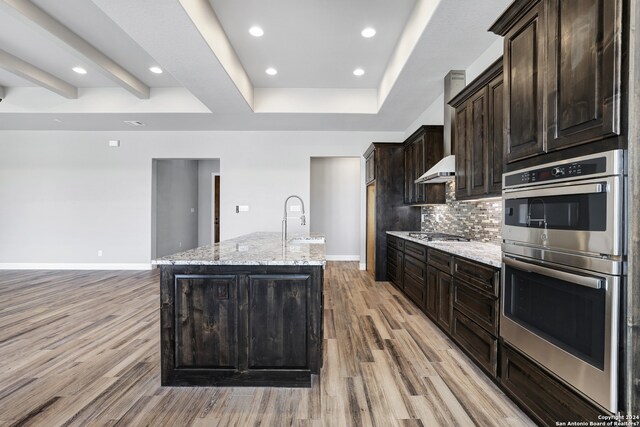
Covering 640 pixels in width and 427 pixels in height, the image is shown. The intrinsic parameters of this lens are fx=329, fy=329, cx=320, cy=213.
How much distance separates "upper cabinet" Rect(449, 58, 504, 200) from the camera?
2.62 meters

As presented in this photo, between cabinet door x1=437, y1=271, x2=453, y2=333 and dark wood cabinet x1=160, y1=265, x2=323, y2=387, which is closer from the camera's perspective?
dark wood cabinet x1=160, y1=265, x2=323, y2=387

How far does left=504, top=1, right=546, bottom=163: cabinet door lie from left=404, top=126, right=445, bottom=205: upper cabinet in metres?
2.49

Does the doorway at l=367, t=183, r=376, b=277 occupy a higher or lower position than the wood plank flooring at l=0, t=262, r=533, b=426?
higher

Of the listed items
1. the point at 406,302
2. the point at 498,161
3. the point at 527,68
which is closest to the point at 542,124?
the point at 527,68

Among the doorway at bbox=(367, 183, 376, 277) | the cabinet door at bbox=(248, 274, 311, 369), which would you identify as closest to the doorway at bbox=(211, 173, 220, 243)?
the doorway at bbox=(367, 183, 376, 277)

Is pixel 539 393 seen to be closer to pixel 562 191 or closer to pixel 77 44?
pixel 562 191

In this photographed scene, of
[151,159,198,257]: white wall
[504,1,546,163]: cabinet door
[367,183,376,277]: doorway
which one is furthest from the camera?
[151,159,198,257]: white wall

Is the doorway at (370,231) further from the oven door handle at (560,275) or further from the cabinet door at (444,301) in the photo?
the oven door handle at (560,275)

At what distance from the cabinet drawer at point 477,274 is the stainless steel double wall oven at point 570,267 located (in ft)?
0.68

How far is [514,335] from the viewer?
188cm

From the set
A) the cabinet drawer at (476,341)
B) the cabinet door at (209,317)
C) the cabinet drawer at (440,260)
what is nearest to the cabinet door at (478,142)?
the cabinet drawer at (440,260)

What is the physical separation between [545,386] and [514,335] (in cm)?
29

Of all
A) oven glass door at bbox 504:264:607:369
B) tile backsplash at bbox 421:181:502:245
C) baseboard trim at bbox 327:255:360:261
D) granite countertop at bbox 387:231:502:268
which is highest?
tile backsplash at bbox 421:181:502:245

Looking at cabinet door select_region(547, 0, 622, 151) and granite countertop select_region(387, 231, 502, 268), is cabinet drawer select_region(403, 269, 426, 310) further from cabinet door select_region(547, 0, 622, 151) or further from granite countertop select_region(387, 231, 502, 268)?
cabinet door select_region(547, 0, 622, 151)
